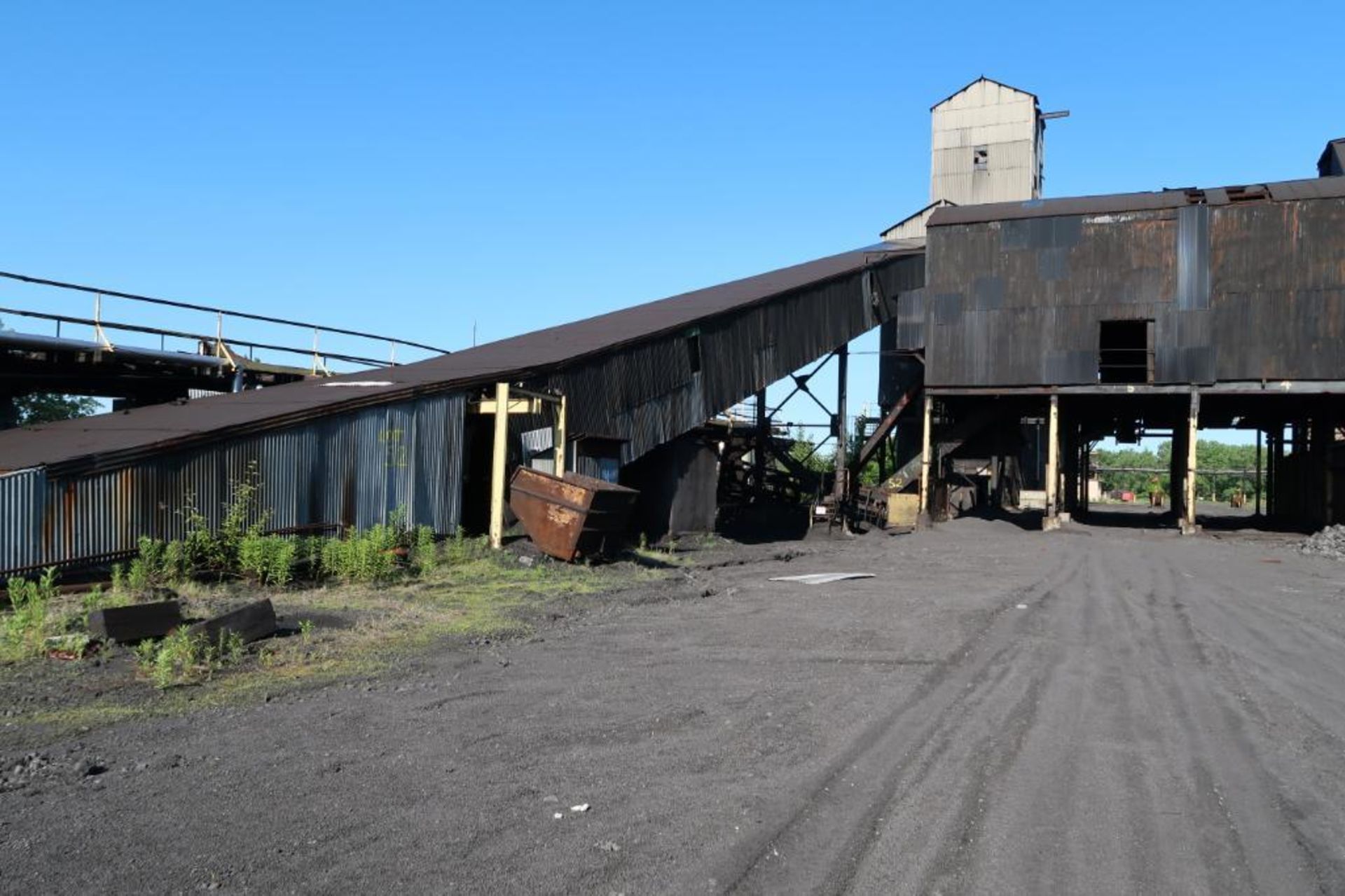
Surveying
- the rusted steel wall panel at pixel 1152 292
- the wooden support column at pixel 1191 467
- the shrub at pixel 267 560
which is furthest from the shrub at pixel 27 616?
the wooden support column at pixel 1191 467

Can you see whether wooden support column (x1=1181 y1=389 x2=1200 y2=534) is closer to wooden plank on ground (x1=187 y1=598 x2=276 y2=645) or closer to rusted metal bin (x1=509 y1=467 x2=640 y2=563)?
rusted metal bin (x1=509 y1=467 x2=640 y2=563)

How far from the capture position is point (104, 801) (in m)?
4.86

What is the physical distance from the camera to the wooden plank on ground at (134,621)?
824 cm

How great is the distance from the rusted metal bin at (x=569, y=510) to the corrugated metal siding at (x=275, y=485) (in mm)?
1490

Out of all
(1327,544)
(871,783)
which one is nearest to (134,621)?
(871,783)

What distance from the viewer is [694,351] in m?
23.7

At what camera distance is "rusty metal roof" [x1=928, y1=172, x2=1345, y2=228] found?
26.8 meters

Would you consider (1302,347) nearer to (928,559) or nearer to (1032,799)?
(928,559)

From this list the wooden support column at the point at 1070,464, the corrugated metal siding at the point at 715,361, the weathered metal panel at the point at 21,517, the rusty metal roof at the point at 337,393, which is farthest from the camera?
the wooden support column at the point at 1070,464

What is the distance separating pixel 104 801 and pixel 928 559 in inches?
662

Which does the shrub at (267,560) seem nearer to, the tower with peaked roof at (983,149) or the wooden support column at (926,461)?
the wooden support column at (926,461)

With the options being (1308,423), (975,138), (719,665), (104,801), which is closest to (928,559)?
(719,665)

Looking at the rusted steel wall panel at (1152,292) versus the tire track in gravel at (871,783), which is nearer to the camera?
the tire track in gravel at (871,783)

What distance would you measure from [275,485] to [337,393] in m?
2.90
